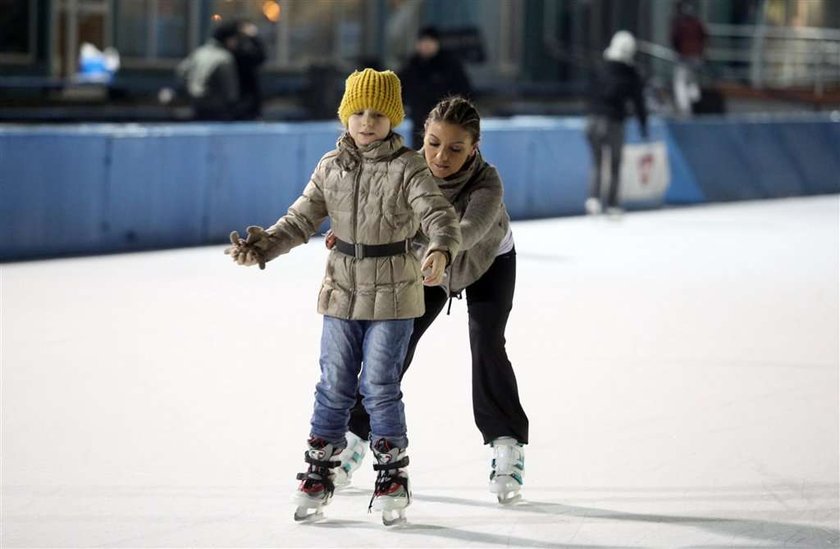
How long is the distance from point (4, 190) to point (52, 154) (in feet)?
1.89

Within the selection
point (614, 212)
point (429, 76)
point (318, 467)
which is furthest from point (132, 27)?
point (318, 467)

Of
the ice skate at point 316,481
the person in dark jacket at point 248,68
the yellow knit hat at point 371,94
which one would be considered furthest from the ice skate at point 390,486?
the person in dark jacket at point 248,68

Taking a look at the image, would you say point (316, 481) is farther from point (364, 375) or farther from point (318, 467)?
point (364, 375)

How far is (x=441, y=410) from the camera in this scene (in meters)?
7.47

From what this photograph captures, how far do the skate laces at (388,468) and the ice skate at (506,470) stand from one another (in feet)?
1.42

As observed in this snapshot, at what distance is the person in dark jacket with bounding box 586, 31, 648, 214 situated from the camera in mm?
16922

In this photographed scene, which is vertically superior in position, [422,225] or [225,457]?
[422,225]

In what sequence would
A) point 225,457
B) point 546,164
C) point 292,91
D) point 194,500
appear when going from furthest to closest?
point 292,91
point 546,164
point 225,457
point 194,500

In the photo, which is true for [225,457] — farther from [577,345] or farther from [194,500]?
[577,345]

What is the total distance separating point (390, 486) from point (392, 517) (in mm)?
104

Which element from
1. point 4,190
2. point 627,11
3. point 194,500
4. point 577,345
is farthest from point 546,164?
point 627,11

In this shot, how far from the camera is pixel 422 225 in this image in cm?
516

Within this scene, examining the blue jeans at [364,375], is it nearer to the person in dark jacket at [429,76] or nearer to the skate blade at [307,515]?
the skate blade at [307,515]

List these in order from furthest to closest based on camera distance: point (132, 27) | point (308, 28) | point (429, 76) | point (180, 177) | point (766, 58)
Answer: point (766, 58), point (308, 28), point (132, 27), point (429, 76), point (180, 177)
